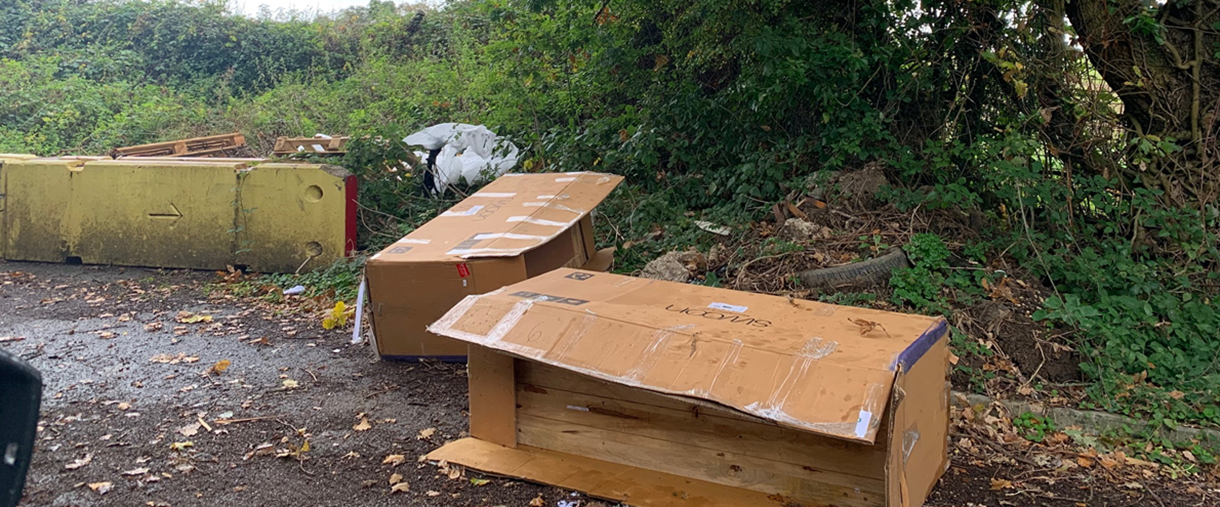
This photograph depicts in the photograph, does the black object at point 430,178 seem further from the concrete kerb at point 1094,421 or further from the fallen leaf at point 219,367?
the concrete kerb at point 1094,421

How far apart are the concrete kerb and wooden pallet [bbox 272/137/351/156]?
6.32 meters

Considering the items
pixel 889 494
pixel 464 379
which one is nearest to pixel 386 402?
pixel 464 379

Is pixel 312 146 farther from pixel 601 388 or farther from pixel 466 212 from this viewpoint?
pixel 601 388

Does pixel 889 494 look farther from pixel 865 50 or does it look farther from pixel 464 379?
pixel 865 50

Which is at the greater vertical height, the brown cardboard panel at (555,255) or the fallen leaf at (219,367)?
the brown cardboard panel at (555,255)

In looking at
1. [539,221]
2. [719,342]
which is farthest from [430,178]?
[719,342]

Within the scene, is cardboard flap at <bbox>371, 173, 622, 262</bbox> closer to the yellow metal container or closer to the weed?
the yellow metal container

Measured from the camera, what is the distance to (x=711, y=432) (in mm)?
3221

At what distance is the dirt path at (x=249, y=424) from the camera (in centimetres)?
333

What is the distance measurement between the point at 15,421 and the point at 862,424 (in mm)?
2061

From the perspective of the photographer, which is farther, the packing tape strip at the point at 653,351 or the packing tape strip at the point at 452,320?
the packing tape strip at the point at 452,320

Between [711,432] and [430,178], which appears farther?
[430,178]

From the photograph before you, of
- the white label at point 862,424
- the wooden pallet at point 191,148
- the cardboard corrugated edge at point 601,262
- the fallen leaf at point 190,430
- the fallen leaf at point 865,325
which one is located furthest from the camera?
the wooden pallet at point 191,148

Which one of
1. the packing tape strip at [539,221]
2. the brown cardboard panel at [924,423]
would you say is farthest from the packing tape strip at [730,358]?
the packing tape strip at [539,221]
